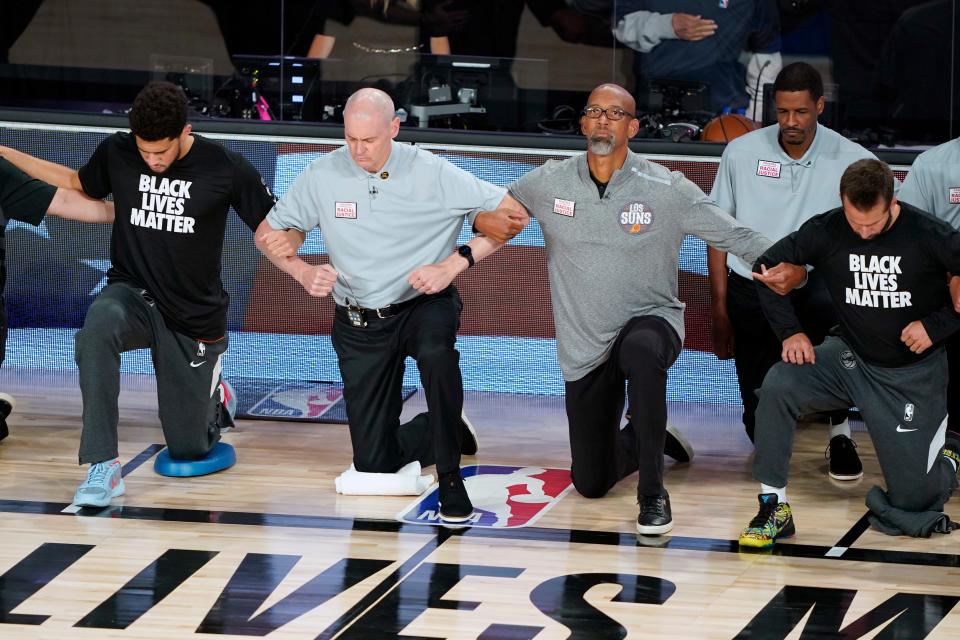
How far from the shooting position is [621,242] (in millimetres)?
4461

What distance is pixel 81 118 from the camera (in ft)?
19.1

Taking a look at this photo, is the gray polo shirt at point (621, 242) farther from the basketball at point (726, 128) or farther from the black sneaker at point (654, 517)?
the basketball at point (726, 128)

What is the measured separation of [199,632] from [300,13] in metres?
7.06

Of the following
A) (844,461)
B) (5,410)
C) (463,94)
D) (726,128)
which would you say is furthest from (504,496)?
(463,94)

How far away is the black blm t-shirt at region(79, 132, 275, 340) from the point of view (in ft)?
15.4

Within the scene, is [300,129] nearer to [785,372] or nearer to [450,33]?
[785,372]

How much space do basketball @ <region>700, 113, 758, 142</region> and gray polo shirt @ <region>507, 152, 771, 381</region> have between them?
1.83m

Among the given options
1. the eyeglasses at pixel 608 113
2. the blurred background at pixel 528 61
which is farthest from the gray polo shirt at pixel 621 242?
the blurred background at pixel 528 61

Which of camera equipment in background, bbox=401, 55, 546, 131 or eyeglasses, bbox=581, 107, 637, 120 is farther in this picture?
camera equipment in background, bbox=401, 55, 546, 131

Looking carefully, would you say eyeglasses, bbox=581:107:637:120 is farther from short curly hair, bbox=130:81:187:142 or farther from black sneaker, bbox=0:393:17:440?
black sneaker, bbox=0:393:17:440

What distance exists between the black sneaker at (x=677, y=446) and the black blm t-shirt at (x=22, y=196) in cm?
234

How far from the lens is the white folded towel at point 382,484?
4633 mm

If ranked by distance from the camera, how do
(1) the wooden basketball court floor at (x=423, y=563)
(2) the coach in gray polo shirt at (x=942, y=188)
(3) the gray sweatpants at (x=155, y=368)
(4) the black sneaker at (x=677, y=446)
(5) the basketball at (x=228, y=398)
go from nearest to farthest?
(1) the wooden basketball court floor at (x=423, y=563), (3) the gray sweatpants at (x=155, y=368), (2) the coach in gray polo shirt at (x=942, y=188), (4) the black sneaker at (x=677, y=446), (5) the basketball at (x=228, y=398)

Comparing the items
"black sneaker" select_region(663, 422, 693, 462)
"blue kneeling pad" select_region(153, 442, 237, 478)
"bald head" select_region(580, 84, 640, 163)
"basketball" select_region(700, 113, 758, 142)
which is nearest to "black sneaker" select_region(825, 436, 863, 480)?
"black sneaker" select_region(663, 422, 693, 462)
